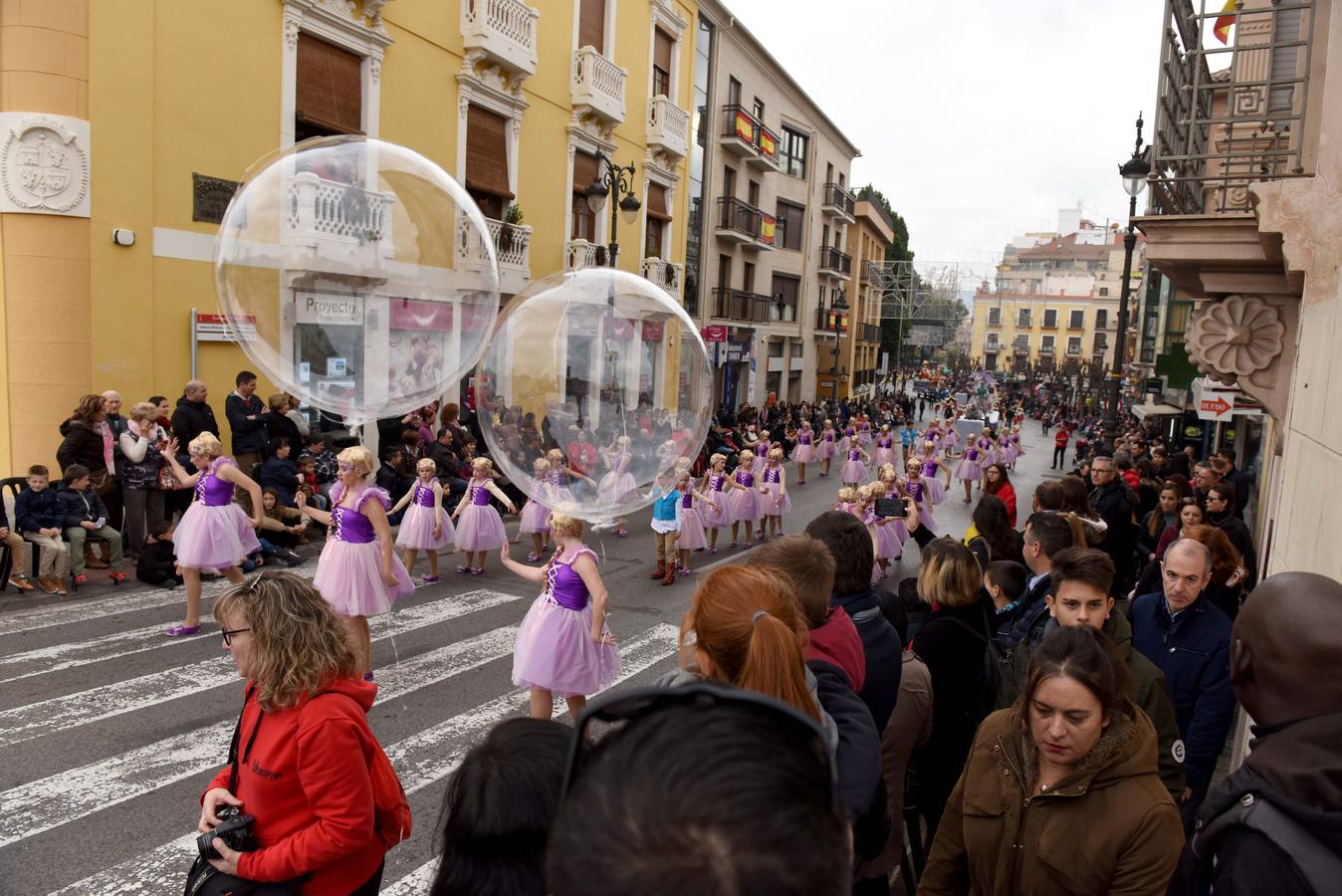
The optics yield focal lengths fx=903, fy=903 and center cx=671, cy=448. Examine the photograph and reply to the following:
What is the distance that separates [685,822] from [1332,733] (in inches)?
55.7

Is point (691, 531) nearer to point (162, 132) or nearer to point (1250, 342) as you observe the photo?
point (1250, 342)

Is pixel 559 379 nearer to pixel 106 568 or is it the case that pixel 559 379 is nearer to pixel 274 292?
pixel 274 292

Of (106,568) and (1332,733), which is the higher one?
(1332,733)

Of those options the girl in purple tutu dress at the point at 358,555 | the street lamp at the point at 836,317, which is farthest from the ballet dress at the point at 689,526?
the street lamp at the point at 836,317

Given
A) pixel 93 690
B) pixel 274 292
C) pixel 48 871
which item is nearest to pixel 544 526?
pixel 93 690

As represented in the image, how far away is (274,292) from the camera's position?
17.6ft

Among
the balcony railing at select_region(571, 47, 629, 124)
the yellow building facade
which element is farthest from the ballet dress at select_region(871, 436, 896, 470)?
the balcony railing at select_region(571, 47, 629, 124)

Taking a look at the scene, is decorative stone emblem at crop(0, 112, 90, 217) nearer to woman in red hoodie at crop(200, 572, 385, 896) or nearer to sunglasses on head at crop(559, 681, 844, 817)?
woman in red hoodie at crop(200, 572, 385, 896)

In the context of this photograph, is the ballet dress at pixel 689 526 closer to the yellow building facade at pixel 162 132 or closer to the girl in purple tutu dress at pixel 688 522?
the girl in purple tutu dress at pixel 688 522

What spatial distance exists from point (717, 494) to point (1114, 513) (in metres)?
6.54

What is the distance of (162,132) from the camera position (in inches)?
464

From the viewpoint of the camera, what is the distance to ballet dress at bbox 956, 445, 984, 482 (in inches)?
800

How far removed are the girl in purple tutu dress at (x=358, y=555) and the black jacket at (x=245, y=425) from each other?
16.6 ft

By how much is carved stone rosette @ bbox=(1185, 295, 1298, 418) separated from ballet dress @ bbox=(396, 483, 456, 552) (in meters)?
7.44
